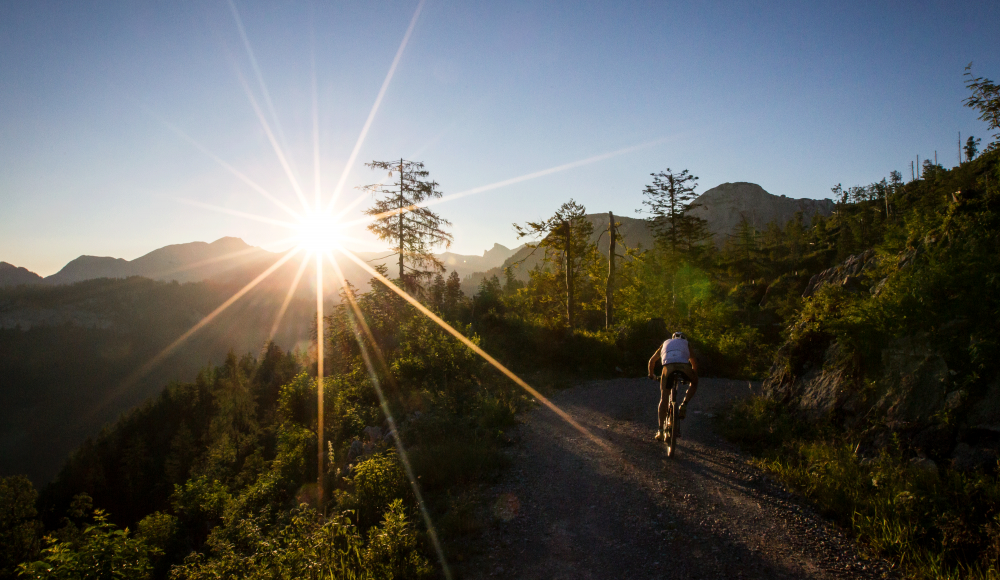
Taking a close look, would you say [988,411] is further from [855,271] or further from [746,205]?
[746,205]

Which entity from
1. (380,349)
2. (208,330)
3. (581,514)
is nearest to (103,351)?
(208,330)

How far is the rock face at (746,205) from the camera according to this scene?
130 meters

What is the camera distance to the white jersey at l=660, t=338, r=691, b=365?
6.93 m

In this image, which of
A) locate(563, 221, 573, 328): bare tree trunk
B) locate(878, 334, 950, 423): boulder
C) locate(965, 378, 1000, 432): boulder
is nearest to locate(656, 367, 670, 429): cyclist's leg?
locate(878, 334, 950, 423): boulder

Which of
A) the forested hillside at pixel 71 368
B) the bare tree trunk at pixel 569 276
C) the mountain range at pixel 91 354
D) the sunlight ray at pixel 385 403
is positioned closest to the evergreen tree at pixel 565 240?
the bare tree trunk at pixel 569 276

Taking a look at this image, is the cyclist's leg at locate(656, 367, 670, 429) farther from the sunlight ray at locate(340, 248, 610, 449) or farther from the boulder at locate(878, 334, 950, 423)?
the boulder at locate(878, 334, 950, 423)

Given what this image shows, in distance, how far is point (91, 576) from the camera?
451cm

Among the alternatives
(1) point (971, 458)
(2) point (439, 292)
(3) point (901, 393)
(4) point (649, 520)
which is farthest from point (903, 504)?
(2) point (439, 292)

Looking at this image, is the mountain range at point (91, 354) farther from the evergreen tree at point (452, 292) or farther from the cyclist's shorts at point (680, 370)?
the cyclist's shorts at point (680, 370)

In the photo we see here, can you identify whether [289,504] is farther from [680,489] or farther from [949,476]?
[949,476]

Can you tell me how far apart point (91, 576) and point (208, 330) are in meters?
236

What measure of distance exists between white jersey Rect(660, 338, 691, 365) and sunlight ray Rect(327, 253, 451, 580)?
4.40 metres

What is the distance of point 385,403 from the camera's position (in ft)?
39.7

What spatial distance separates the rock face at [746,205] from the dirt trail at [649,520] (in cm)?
13642
